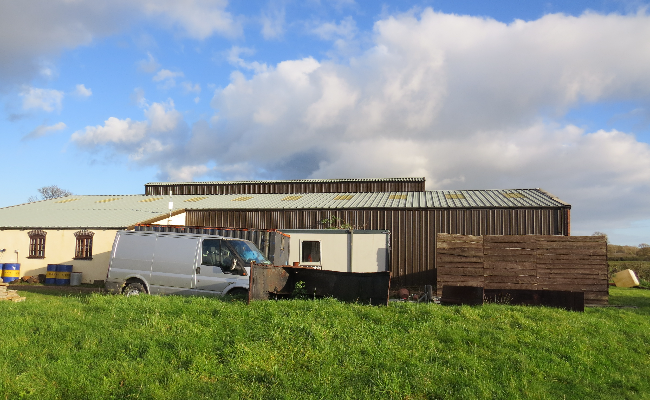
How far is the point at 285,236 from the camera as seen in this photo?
→ 20328 millimetres

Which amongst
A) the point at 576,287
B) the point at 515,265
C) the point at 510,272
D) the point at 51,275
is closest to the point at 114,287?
the point at 51,275

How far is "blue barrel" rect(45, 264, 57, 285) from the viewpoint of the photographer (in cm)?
2197

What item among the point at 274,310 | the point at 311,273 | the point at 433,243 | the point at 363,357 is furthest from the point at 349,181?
the point at 363,357

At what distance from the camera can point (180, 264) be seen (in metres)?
12.7

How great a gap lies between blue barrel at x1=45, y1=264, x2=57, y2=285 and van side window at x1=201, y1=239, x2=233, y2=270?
1333cm

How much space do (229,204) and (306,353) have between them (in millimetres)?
19879

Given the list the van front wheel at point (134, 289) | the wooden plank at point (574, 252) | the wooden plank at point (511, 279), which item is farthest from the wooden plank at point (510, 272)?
the van front wheel at point (134, 289)

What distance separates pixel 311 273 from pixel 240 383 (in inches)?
209

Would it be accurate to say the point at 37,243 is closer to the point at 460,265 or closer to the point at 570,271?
the point at 460,265

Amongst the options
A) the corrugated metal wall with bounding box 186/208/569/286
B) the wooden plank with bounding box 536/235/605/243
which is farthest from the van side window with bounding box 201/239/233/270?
the corrugated metal wall with bounding box 186/208/569/286

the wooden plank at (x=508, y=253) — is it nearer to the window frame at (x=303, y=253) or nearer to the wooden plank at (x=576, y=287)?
the wooden plank at (x=576, y=287)

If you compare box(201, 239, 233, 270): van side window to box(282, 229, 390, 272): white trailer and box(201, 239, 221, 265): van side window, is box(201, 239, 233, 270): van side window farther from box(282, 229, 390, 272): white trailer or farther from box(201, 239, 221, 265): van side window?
box(282, 229, 390, 272): white trailer

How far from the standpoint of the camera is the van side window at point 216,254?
1248cm

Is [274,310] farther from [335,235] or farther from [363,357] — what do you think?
[335,235]
